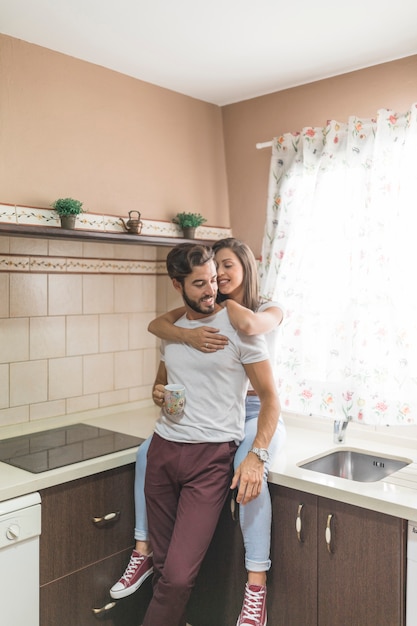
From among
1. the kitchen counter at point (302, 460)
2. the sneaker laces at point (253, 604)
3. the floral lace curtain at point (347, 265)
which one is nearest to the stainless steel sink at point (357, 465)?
the kitchen counter at point (302, 460)

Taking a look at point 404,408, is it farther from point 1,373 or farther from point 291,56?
point 1,373

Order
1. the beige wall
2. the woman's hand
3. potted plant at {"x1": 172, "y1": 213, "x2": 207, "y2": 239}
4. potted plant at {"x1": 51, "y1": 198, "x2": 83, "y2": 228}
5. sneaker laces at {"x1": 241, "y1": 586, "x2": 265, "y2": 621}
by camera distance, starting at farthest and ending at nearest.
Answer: potted plant at {"x1": 172, "y1": 213, "x2": 207, "y2": 239} → the beige wall → potted plant at {"x1": 51, "y1": 198, "x2": 83, "y2": 228} → the woman's hand → sneaker laces at {"x1": 241, "y1": 586, "x2": 265, "y2": 621}

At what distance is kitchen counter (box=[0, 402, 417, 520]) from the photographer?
1938mm

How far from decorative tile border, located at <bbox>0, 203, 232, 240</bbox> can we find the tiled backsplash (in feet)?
0.91

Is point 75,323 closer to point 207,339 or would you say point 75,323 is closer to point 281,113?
point 207,339

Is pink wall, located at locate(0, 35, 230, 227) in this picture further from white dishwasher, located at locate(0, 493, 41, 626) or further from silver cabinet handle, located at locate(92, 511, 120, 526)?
silver cabinet handle, located at locate(92, 511, 120, 526)

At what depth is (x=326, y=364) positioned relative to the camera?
2.61 metres

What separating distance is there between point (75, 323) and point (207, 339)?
0.95 meters

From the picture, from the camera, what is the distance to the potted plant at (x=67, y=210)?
7.66 ft

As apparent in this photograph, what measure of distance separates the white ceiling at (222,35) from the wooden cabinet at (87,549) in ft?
5.47

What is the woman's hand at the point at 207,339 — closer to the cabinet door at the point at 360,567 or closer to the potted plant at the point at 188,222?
the cabinet door at the point at 360,567

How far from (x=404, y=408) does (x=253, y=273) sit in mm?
814

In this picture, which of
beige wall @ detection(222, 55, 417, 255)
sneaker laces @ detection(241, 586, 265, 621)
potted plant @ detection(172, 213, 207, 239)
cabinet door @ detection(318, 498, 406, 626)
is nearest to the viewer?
cabinet door @ detection(318, 498, 406, 626)

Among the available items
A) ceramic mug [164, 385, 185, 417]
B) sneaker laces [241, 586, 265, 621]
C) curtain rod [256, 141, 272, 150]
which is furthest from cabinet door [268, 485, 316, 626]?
curtain rod [256, 141, 272, 150]
